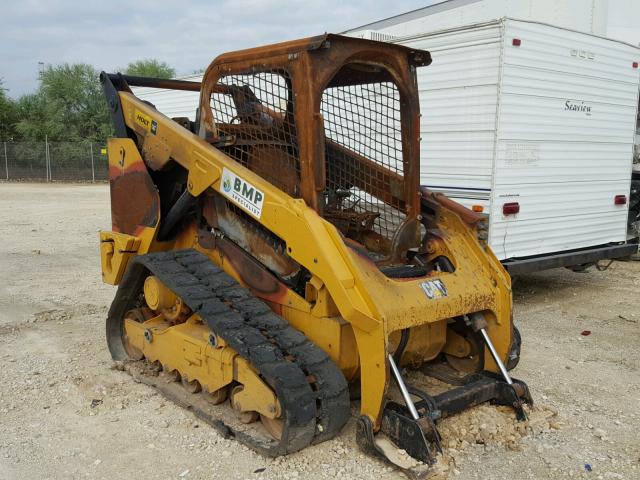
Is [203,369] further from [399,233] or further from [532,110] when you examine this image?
[532,110]

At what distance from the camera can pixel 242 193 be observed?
13.5ft

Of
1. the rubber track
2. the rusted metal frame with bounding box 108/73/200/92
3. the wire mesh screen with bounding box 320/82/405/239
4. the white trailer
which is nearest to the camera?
the rubber track

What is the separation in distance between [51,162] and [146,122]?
27870 mm

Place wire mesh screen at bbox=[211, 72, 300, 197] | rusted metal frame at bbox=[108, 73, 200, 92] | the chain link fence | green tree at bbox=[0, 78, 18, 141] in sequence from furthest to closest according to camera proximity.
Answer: green tree at bbox=[0, 78, 18, 141] < the chain link fence < rusted metal frame at bbox=[108, 73, 200, 92] < wire mesh screen at bbox=[211, 72, 300, 197]

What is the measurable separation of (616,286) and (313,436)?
6.17 meters

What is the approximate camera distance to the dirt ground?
11.7ft

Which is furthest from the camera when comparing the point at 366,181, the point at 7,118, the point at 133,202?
the point at 7,118

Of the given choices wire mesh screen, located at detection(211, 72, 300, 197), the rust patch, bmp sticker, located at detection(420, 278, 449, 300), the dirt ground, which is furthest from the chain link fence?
bmp sticker, located at detection(420, 278, 449, 300)

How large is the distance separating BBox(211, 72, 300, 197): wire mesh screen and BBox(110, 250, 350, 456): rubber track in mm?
820

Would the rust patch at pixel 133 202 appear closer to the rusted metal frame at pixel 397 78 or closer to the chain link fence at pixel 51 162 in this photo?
the rusted metal frame at pixel 397 78

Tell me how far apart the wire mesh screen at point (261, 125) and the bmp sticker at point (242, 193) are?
309 millimetres

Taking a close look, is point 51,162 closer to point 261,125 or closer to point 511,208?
→ point 511,208

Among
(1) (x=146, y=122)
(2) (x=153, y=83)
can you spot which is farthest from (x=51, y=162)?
(1) (x=146, y=122)

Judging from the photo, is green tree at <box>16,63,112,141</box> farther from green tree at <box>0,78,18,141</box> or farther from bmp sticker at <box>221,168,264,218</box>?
bmp sticker at <box>221,168,264,218</box>
